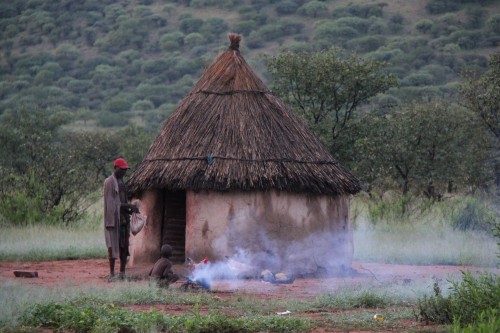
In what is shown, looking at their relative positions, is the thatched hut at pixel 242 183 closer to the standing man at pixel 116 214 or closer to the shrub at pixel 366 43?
the standing man at pixel 116 214

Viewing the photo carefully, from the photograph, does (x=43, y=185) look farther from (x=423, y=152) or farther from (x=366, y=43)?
(x=366, y=43)

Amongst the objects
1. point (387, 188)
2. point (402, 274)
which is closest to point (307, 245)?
point (402, 274)

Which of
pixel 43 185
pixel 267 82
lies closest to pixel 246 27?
pixel 267 82

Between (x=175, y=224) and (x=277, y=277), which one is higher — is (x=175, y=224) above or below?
above

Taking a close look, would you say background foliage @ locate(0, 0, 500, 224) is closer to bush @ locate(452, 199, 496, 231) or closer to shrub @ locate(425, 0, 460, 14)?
shrub @ locate(425, 0, 460, 14)

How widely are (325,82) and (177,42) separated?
105 feet

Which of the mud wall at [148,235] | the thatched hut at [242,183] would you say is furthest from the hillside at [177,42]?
the mud wall at [148,235]

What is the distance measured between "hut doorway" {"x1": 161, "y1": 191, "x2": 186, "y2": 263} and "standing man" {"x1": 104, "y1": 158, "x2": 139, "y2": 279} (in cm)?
188

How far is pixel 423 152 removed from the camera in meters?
22.1

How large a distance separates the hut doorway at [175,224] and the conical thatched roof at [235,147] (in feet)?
2.38

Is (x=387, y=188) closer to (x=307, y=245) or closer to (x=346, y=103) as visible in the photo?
(x=346, y=103)

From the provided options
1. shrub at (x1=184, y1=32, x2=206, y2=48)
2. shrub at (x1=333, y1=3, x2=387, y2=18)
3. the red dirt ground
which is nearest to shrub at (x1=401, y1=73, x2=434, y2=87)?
shrub at (x1=333, y1=3, x2=387, y2=18)

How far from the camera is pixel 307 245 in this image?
13.5 m

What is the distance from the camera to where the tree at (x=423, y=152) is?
836 inches
